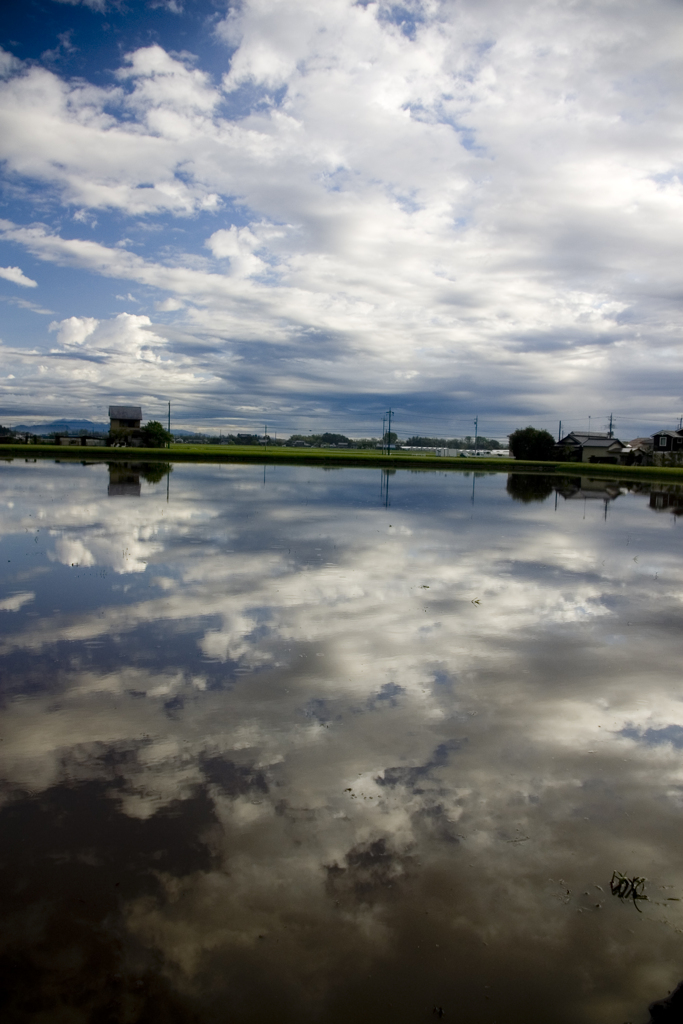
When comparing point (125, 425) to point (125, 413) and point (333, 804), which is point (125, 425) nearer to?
point (125, 413)

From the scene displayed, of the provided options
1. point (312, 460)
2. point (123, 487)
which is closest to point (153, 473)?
point (123, 487)

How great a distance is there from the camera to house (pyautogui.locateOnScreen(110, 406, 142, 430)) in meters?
110

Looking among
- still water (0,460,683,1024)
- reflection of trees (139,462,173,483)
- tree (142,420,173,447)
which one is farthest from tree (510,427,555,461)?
still water (0,460,683,1024)

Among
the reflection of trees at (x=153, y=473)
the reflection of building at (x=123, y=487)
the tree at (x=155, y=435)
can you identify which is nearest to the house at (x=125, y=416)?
the tree at (x=155, y=435)

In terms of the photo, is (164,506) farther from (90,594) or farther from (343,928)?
(343,928)

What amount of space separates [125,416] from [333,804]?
114 m

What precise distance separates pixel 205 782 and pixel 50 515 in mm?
18856

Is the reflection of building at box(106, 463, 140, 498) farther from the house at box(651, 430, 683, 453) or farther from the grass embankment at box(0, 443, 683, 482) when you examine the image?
the house at box(651, 430, 683, 453)

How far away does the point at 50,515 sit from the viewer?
2205 centimetres

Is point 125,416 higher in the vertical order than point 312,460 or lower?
higher

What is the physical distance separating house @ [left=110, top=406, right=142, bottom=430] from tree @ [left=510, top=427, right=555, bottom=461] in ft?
221

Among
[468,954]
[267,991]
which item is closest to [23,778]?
[267,991]

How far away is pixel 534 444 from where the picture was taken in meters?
101

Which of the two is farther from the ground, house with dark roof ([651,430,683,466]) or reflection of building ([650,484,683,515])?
house with dark roof ([651,430,683,466])
